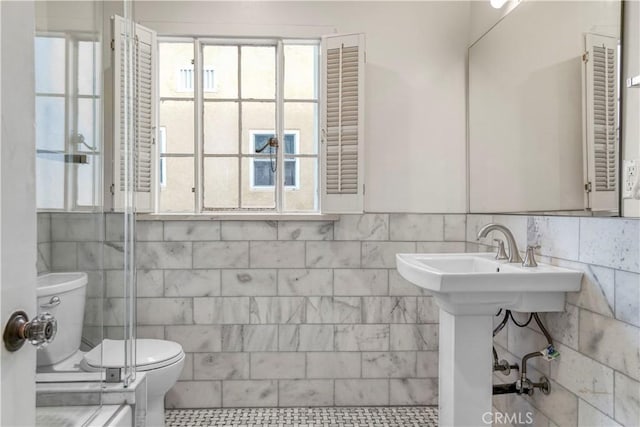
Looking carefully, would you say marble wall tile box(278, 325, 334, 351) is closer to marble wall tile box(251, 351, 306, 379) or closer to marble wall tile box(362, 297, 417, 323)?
marble wall tile box(251, 351, 306, 379)

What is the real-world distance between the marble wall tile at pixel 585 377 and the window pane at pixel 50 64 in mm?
2082

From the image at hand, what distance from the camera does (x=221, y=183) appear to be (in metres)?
2.77

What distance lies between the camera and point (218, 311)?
2.63 m

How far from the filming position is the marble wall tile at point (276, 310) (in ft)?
8.68

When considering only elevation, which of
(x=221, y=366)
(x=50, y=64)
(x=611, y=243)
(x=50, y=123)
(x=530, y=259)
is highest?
(x=50, y=64)

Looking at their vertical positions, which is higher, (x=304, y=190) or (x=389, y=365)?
(x=304, y=190)

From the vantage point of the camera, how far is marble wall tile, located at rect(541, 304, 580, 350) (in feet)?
5.55

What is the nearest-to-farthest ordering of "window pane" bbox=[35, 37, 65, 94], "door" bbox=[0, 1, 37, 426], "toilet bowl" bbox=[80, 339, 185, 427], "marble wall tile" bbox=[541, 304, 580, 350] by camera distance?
"door" bbox=[0, 1, 37, 426], "window pane" bbox=[35, 37, 65, 94], "marble wall tile" bbox=[541, 304, 580, 350], "toilet bowl" bbox=[80, 339, 185, 427]

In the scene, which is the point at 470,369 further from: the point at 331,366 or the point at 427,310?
the point at 331,366

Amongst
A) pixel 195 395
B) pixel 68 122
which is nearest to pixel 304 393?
pixel 195 395

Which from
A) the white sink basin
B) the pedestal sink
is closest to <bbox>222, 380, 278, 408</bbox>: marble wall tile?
the pedestal sink

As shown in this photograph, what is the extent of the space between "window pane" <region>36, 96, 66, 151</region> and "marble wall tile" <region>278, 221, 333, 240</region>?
4.68ft

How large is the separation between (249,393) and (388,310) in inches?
40.3
